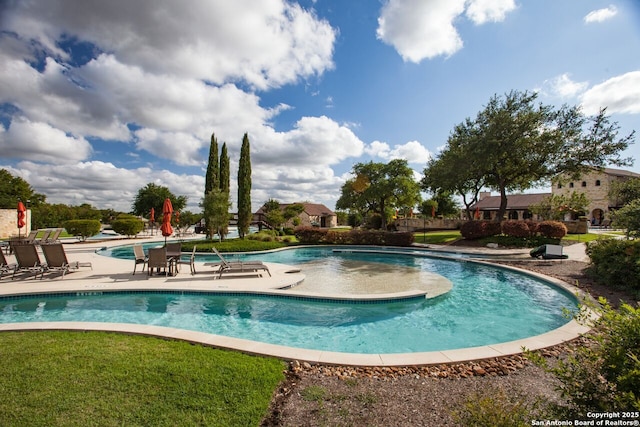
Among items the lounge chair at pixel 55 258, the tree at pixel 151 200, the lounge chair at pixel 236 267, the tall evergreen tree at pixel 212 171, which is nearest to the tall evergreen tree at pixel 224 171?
the tall evergreen tree at pixel 212 171

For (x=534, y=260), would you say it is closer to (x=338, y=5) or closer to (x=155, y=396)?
(x=338, y=5)

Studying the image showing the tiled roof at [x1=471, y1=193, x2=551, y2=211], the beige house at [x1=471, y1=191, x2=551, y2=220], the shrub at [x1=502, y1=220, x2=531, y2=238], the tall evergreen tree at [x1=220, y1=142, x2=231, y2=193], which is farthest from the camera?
the tiled roof at [x1=471, y1=193, x2=551, y2=211]

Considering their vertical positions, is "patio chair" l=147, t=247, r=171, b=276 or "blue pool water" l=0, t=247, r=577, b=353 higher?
"patio chair" l=147, t=247, r=171, b=276

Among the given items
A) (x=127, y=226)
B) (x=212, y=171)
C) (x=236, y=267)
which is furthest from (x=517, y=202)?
(x=127, y=226)

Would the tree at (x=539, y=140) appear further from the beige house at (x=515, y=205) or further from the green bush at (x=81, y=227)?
the green bush at (x=81, y=227)

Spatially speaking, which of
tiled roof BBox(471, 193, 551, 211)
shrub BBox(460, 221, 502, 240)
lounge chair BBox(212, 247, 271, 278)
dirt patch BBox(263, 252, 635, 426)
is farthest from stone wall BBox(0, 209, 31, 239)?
tiled roof BBox(471, 193, 551, 211)

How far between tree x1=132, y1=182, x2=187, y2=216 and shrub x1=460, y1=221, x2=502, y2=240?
45349mm

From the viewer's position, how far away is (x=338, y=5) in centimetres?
1084

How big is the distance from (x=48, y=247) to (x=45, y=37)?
7.04m

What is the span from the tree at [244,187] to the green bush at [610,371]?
22.3 meters

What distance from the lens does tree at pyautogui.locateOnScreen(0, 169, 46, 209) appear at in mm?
43312

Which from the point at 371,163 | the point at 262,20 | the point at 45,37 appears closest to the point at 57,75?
the point at 45,37

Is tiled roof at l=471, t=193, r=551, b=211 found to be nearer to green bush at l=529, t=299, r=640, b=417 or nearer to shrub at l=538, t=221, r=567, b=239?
shrub at l=538, t=221, r=567, b=239

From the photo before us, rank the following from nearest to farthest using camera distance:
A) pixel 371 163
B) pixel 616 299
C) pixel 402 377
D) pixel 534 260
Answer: pixel 402 377, pixel 616 299, pixel 534 260, pixel 371 163
